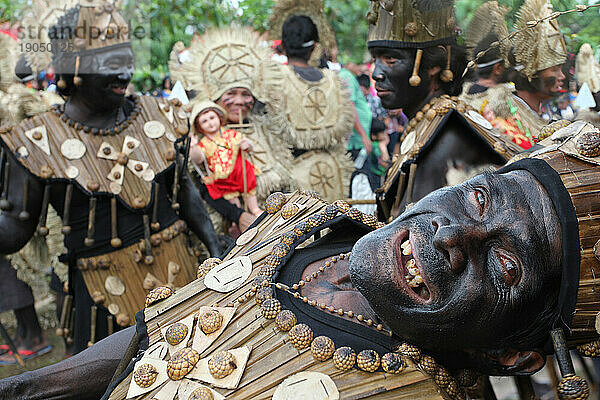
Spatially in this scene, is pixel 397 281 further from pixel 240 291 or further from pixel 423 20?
pixel 423 20

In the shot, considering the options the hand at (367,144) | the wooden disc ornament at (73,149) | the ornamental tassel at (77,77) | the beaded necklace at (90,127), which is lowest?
the hand at (367,144)

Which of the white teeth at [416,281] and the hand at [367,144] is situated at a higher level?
the white teeth at [416,281]

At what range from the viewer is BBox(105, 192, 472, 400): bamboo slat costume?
1.39m

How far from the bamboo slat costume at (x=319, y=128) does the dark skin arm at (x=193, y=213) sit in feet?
8.88

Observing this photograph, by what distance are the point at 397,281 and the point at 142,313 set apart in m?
0.73

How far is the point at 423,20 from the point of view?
2.64 metres

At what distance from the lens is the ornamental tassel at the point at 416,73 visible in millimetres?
2727

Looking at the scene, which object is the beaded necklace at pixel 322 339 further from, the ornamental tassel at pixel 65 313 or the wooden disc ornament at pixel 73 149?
the ornamental tassel at pixel 65 313

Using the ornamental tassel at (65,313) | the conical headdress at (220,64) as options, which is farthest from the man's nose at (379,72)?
the conical headdress at (220,64)

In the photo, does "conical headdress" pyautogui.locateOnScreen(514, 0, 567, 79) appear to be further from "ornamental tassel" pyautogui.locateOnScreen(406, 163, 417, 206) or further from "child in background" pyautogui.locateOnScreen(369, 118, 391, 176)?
"child in background" pyautogui.locateOnScreen(369, 118, 391, 176)

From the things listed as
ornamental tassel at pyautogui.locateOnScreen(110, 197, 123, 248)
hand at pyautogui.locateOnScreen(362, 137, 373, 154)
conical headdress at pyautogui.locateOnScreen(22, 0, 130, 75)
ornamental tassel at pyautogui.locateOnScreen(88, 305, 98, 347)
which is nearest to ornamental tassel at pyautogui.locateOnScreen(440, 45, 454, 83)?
conical headdress at pyautogui.locateOnScreen(22, 0, 130, 75)

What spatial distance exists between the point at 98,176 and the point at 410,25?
62.7 inches

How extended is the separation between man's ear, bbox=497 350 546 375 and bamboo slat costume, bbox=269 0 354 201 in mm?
4528

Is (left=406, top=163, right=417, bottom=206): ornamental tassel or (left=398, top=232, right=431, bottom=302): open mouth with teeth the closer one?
(left=398, top=232, right=431, bottom=302): open mouth with teeth
